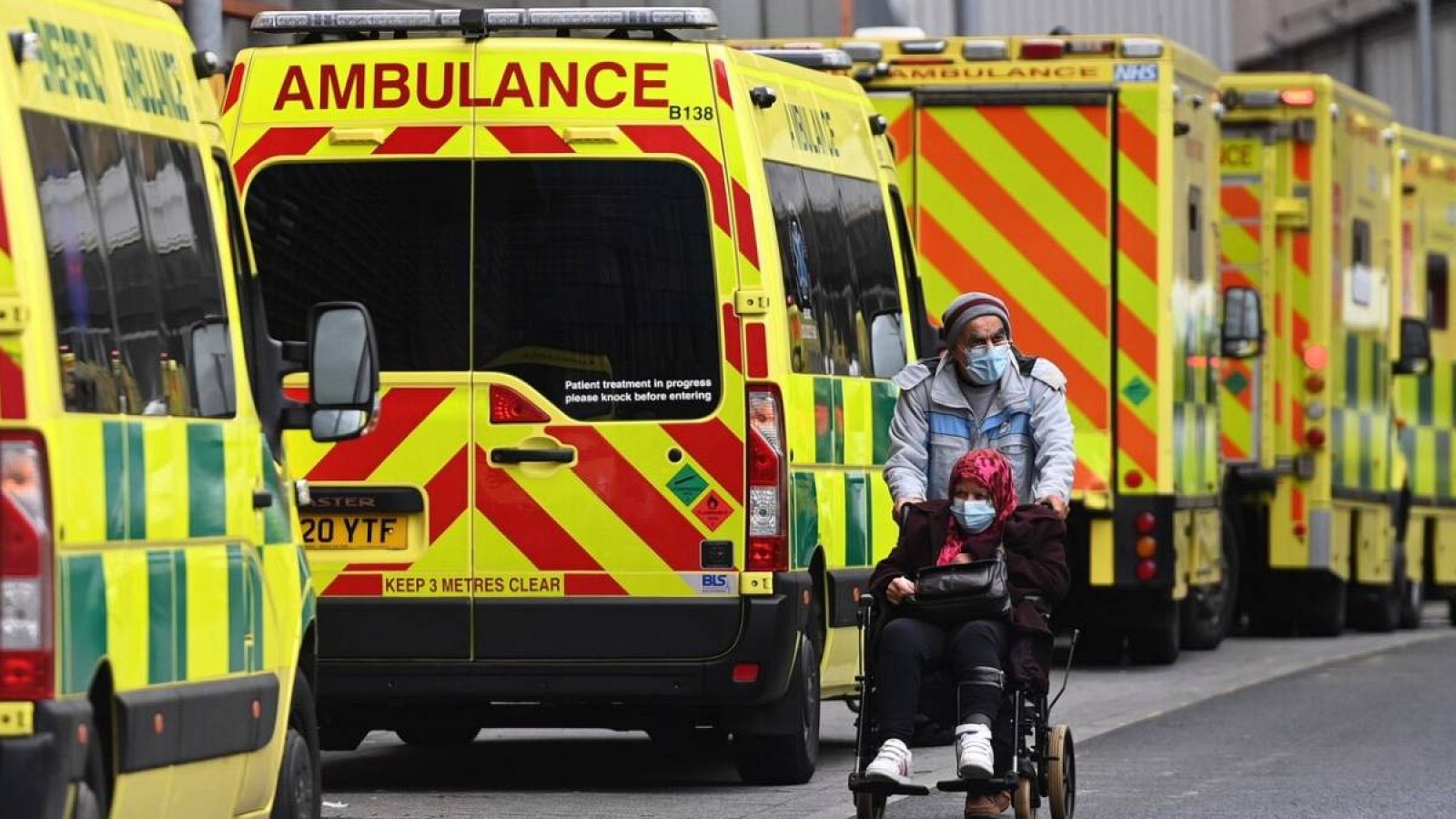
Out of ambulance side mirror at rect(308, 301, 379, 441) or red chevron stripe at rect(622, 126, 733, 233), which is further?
red chevron stripe at rect(622, 126, 733, 233)

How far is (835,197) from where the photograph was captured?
12.3 meters

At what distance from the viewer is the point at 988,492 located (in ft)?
31.0

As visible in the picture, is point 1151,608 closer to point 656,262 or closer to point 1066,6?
point 656,262

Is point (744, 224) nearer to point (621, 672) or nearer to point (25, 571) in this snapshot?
point (621, 672)

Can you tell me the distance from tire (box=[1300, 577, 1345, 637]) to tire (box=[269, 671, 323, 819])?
14763 millimetres

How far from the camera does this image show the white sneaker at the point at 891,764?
9117 mm

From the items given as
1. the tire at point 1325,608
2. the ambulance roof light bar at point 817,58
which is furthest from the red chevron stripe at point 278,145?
the tire at point 1325,608

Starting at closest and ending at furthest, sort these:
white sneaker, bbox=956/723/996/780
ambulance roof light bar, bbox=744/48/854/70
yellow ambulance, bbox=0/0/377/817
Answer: yellow ambulance, bbox=0/0/377/817 → white sneaker, bbox=956/723/996/780 → ambulance roof light bar, bbox=744/48/854/70

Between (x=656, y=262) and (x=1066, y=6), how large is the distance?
1126 inches

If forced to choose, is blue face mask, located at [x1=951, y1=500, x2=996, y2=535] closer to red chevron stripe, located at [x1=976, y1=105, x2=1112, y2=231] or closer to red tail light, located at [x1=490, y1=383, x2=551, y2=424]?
red tail light, located at [x1=490, y1=383, x2=551, y2=424]

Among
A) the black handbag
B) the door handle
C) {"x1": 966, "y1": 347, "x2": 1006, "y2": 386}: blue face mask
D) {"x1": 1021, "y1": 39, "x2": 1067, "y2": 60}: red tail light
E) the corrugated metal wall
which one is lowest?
the black handbag

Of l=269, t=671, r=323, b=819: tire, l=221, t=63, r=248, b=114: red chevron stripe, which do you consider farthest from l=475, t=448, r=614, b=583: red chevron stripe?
l=269, t=671, r=323, b=819: tire

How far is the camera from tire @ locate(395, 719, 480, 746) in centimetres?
1210

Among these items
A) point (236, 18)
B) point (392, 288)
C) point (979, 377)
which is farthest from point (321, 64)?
point (236, 18)
